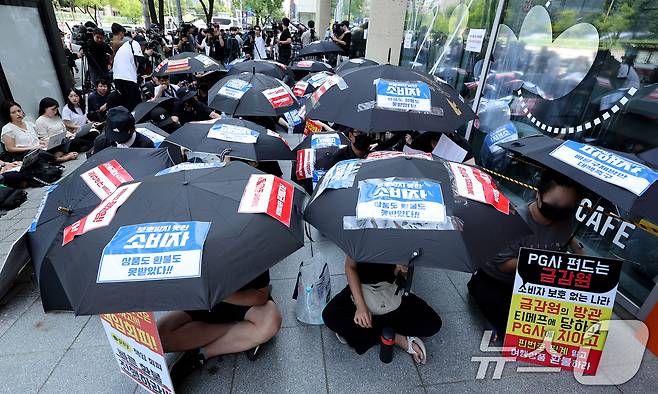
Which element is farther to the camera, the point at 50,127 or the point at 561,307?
the point at 50,127

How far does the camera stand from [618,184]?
5.77 ft

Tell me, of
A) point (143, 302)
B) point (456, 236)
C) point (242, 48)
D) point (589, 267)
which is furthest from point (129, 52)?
point (242, 48)

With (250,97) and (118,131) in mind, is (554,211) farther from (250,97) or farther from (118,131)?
(118,131)

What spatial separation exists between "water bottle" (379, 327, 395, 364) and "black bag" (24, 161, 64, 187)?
560cm

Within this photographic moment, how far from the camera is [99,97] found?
703 cm

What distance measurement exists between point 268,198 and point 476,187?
116cm

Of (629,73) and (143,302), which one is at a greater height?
(629,73)

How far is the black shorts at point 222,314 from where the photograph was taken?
2.39 metres

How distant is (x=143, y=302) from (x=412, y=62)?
8.90 metres

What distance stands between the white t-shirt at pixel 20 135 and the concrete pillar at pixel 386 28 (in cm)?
812

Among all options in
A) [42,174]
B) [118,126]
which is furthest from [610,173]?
[42,174]

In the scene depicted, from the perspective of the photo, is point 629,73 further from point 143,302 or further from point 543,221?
point 143,302

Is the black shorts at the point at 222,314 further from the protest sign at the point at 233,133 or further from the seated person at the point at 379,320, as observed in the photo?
the protest sign at the point at 233,133

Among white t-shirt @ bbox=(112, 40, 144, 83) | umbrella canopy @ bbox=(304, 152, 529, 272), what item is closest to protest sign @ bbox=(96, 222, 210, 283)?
umbrella canopy @ bbox=(304, 152, 529, 272)
